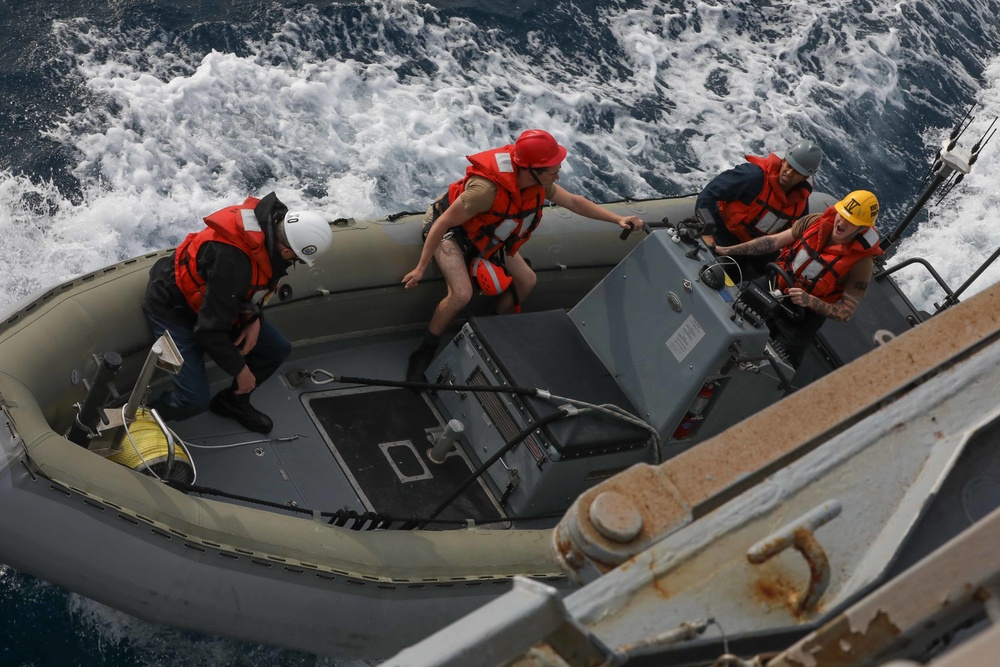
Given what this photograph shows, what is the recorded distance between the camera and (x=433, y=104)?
8.91 m

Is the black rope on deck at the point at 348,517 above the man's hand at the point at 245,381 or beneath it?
beneath

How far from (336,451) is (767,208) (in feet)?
7.80

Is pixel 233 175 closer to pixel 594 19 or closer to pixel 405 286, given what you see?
pixel 405 286

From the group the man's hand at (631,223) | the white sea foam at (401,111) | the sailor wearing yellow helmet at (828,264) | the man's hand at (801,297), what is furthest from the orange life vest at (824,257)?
the white sea foam at (401,111)

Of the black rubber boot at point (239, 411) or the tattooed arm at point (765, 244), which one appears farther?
the tattooed arm at point (765, 244)

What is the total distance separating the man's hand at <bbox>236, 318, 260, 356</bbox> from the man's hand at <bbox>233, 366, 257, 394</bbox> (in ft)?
0.27

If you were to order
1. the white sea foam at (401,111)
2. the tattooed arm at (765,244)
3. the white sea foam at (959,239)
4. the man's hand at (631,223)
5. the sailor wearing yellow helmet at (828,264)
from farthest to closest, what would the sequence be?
the white sea foam at (959,239) < the white sea foam at (401,111) < the tattooed arm at (765,244) < the man's hand at (631,223) < the sailor wearing yellow helmet at (828,264)

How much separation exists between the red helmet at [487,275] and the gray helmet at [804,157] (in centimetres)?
148

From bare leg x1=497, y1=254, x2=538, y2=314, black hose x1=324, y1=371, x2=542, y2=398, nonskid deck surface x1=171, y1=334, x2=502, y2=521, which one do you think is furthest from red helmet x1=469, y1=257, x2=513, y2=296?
nonskid deck surface x1=171, y1=334, x2=502, y2=521

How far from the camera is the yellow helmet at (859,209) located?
4879mm

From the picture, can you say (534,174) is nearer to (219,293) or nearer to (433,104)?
(219,293)

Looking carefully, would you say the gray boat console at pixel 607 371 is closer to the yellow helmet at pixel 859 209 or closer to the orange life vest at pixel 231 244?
the yellow helmet at pixel 859 209

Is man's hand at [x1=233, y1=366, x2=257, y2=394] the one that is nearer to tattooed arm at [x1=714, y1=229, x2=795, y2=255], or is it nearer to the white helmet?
the white helmet

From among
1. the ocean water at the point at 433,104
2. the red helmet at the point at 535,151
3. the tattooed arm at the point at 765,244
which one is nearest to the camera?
the red helmet at the point at 535,151
